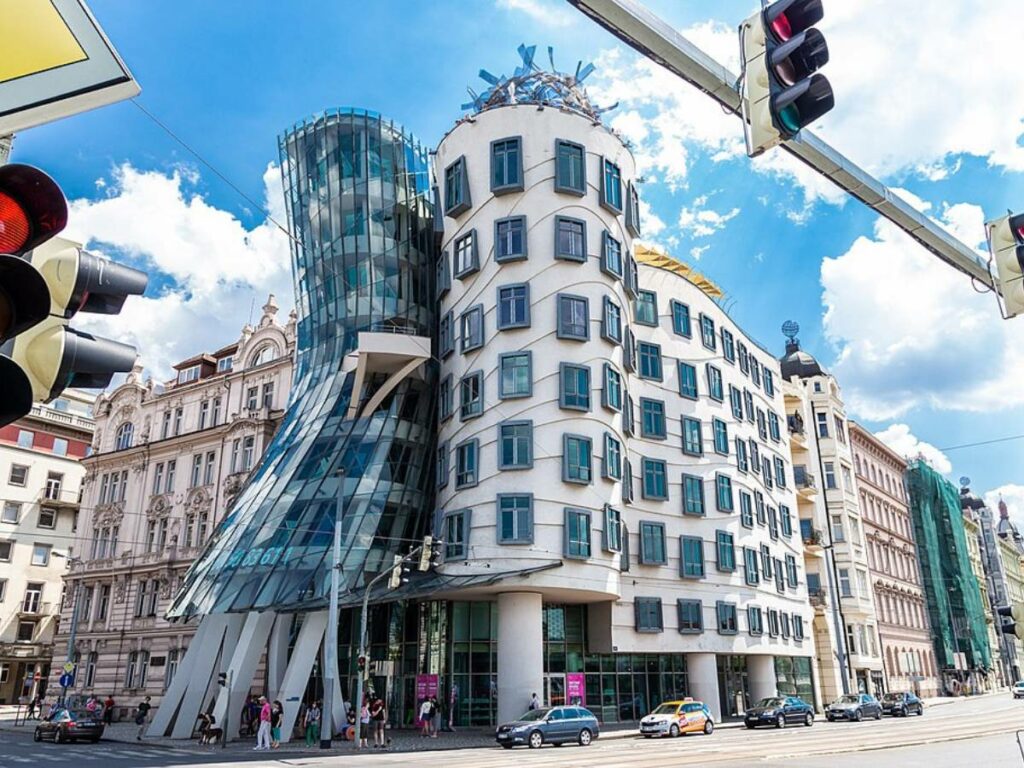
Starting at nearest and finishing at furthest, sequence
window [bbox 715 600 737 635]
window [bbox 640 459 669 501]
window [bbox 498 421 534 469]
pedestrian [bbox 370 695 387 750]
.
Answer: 1. pedestrian [bbox 370 695 387 750]
2. window [bbox 498 421 534 469]
3. window [bbox 640 459 669 501]
4. window [bbox 715 600 737 635]

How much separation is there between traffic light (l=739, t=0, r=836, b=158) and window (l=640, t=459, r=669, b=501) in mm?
37725

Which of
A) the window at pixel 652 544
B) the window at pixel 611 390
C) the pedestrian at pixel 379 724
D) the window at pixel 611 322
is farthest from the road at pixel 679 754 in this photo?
the window at pixel 611 322

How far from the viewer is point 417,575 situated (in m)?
35.7

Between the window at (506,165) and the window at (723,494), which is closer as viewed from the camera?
the window at (506,165)

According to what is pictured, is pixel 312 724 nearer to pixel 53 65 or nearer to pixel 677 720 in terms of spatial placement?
pixel 677 720

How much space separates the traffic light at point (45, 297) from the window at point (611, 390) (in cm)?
3378

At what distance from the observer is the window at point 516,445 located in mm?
35594

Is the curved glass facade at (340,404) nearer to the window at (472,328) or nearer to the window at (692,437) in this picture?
the window at (472,328)

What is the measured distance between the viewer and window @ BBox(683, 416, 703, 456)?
4584 cm

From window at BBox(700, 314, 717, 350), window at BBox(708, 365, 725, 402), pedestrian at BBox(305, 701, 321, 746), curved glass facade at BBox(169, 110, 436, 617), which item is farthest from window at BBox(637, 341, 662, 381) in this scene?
pedestrian at BBox(305, 701, 321, 746)

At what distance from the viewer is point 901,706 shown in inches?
1823

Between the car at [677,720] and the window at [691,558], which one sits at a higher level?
the window at [691,558]

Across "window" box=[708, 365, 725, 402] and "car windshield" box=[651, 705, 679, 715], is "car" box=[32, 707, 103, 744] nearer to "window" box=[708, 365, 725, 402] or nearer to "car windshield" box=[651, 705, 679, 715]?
"car windshield" box=[651, 705, 679, 715]

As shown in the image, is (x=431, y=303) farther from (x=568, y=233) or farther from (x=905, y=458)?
(x=905, y=458)
